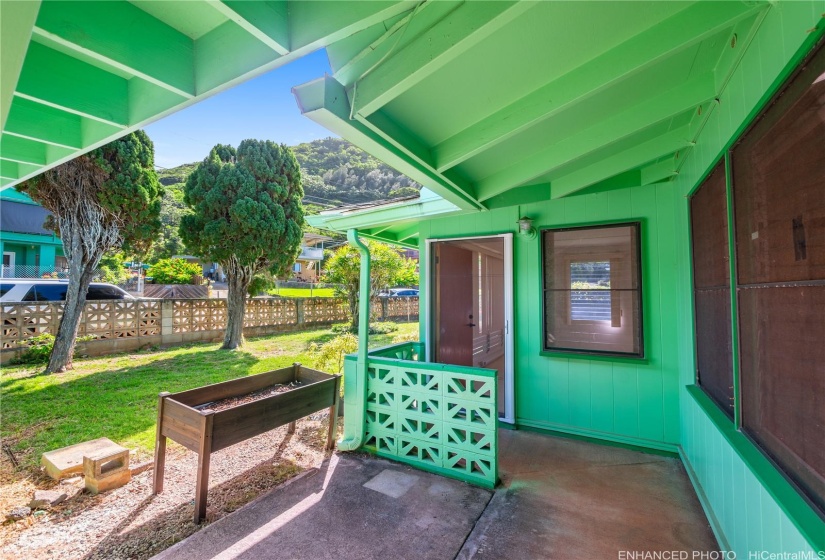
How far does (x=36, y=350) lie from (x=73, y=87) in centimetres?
768

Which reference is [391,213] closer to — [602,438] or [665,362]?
[665,362]

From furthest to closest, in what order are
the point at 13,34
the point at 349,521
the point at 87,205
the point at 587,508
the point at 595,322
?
the point at 87,205 → the point at 595,322 → the point at 587,508 → the point at 349,521 → the point at 13,34

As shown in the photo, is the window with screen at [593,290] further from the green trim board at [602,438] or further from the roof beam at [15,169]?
the roof beam at [15,169]

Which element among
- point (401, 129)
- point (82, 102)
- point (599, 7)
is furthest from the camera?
point (401, 129)

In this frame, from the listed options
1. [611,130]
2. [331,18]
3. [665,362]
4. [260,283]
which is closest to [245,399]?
[331,18]

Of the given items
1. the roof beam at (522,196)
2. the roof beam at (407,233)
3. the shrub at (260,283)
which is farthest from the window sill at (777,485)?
the shrub at (260,283)

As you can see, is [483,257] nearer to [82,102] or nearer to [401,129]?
[401,129]

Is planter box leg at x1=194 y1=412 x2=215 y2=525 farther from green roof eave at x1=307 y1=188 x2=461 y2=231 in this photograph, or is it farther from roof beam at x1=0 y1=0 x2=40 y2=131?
green roof eave at x1=307 y1=188 x2=461 y2=231

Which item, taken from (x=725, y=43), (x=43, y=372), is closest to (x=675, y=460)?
(x=725, y=43)

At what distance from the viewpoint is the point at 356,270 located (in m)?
11.5

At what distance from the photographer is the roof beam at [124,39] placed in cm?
130

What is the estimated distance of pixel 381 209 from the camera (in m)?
3.81

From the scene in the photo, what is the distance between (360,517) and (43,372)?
7.00 m

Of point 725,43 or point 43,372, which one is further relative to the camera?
point 43,372
